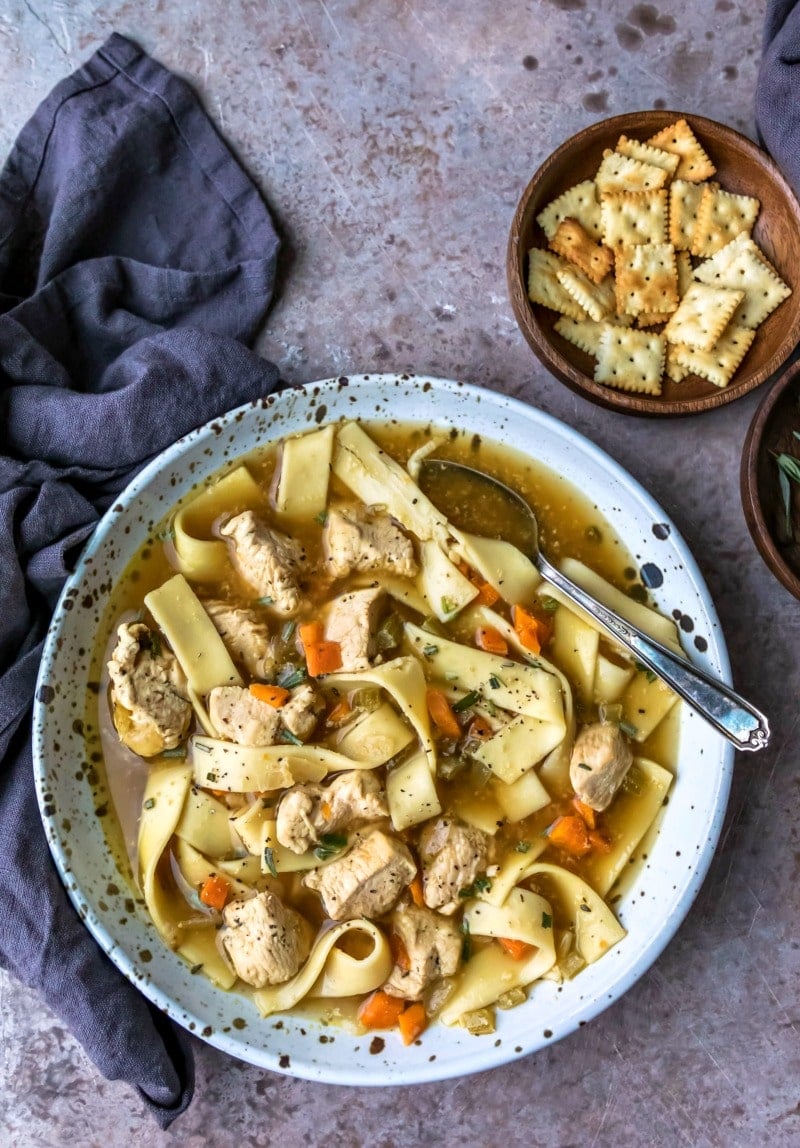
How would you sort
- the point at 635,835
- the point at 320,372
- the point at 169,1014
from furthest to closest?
the point at 320,372, the point at 635,835, the point at 169,1014

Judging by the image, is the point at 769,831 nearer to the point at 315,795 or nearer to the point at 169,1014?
the point at 315,795

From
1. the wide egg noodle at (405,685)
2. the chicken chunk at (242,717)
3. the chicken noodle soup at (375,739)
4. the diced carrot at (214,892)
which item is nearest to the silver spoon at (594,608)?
the chicken noodle soup at (375,739)

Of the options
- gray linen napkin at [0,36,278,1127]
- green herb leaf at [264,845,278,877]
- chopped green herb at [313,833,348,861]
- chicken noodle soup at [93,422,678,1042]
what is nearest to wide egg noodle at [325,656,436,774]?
chicken noodle soup at [93,422,678,1042]

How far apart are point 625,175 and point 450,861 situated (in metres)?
3.41

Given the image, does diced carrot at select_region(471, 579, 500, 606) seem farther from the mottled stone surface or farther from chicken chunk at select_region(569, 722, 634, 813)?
the mottled stone surface

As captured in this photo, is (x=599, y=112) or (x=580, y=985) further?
(x=599, y=112)

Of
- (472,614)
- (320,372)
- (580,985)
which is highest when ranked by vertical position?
(320,372)

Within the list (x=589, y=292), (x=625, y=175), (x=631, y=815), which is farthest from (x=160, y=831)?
(x=625, y=175)

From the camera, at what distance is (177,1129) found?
464 cm

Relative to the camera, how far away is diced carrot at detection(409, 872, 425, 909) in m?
4.36

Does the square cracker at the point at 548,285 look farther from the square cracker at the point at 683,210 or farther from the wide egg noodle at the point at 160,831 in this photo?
the wide egg noodle at the point at 160,831

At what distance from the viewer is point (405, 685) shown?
427cm

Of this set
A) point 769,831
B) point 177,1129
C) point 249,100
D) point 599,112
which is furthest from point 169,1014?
point 599,112

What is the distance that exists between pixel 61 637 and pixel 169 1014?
1765 millimetres
